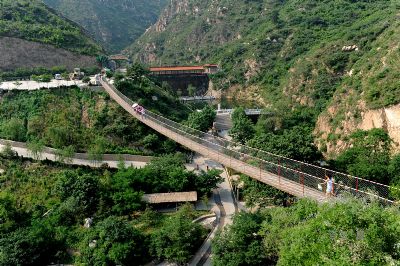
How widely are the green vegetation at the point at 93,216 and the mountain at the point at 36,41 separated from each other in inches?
1025

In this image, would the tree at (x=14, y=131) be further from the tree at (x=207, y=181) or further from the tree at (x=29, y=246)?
the tree at (x=207, y=181)

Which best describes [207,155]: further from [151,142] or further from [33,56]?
[33,56]

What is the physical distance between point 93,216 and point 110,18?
116764 mm

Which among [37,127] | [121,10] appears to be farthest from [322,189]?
[121,10]

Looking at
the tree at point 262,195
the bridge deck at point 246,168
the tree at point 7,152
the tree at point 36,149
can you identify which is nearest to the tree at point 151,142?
the bridge deck at point 246,168

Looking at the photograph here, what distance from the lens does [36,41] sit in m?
51.8

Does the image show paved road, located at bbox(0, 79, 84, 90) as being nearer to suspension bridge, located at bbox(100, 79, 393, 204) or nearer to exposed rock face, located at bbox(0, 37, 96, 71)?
exposed rock face, located at bbox(0, 37, 96, 71)

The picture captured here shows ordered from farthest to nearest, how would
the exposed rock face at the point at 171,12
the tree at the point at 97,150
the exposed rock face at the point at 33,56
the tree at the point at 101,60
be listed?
1. the exposed rock face at the point at 171,12
2. the tree at the point at 101,60
3. the exposed rock face at the point at 33,56
4. the tree at the point at 97,150

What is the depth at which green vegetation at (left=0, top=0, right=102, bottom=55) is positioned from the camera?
52344 mm

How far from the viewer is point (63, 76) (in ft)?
142

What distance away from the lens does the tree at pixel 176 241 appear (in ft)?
62.6

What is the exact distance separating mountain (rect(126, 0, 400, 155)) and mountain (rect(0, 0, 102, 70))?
78.9ft

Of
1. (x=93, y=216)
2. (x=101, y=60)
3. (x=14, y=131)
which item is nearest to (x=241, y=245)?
(x=93, y=216)

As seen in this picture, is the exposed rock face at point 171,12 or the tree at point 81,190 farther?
the exposed rock face at point 171,12
